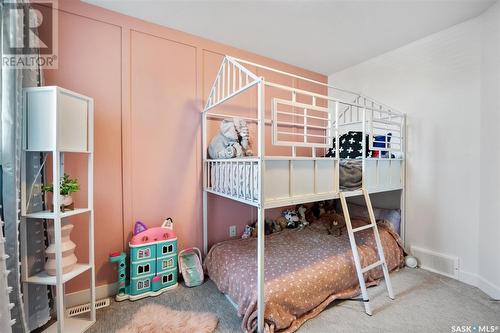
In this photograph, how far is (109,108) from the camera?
2025 millimetres

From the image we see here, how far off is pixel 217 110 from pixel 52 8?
1.64m

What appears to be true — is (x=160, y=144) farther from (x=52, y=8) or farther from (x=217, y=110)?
(x=52, y=8)

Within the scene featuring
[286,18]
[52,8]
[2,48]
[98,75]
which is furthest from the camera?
[286,18]

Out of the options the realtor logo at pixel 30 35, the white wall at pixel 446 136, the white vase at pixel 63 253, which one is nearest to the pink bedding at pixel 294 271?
the white wall at pixel 446 136

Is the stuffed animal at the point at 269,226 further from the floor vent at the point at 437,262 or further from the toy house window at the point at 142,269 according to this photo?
the floor vent at the point at 437,262

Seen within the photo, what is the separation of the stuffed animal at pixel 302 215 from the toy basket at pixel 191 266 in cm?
145

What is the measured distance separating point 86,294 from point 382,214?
343 centimetres

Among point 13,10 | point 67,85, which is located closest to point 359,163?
point 67,85

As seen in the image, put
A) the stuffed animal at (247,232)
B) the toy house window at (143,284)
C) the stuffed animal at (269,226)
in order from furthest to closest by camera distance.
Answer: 1. the stuffed animal at (269,226)
2. the stuffed animal at (247,232)
3. the toy house window at (143,284)

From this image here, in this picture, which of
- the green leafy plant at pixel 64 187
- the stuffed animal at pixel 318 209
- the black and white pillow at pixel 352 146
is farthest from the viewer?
the stuffed animal at pixel 318 209

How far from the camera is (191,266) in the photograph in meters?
2.30

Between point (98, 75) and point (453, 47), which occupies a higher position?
point (453, 47)

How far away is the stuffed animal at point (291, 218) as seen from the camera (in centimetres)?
297

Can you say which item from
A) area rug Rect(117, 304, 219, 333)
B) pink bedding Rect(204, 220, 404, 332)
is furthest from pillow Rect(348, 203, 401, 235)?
area rug Rect(117, 304, 219, 333)
